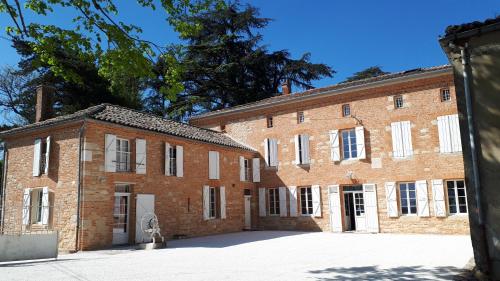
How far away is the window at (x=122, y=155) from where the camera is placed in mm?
13159

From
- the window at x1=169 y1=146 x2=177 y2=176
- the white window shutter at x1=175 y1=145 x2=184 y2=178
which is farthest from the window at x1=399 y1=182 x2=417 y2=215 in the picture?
the window at x1=169 y1=146 x2=177 y2=176

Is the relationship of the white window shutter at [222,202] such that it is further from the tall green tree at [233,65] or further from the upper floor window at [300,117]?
the tall green tree at [233,65]

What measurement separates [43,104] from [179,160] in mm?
5964

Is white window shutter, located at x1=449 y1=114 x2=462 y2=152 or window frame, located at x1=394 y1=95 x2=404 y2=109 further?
window frame, located at x1=394 y1=95 x2=404 y2=109

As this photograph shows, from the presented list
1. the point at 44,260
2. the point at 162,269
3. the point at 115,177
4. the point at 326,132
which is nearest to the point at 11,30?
the point at 162,269

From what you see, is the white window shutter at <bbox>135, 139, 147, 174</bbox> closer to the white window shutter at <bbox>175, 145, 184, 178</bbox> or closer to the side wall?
the side wall

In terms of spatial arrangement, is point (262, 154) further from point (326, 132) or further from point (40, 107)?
A: point (40, 107)

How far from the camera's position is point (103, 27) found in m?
6.34

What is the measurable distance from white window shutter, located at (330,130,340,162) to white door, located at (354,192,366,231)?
176cm

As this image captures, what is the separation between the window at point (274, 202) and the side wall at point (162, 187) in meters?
0.87

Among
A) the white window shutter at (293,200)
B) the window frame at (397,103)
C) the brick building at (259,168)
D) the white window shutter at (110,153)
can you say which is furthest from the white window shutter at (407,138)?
the white window shutter at (110,153)

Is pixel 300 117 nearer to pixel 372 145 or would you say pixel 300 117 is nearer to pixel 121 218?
pixel 372 145

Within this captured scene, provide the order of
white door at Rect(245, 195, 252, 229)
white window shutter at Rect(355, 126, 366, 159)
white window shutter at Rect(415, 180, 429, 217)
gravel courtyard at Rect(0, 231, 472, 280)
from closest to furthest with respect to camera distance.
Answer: gravel courtyard at Rect(0, 231, 472, 280) → white window shutter at Rect(415, 180, 429, 217) → white window shutter at Rect(355, 126, 366, 159) → white door at Rect(245, 195, 252, 229)

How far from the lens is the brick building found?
12.5 metres
